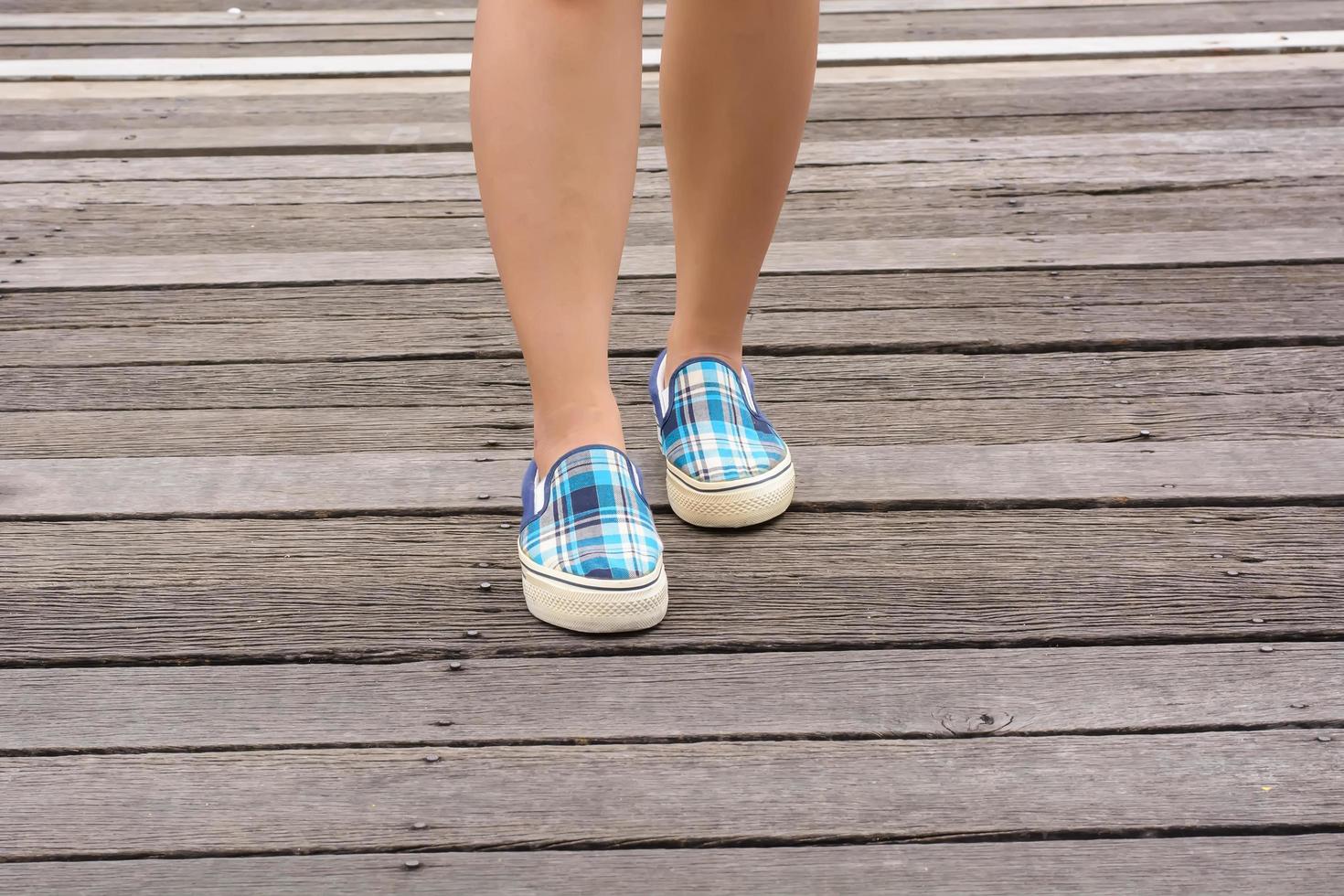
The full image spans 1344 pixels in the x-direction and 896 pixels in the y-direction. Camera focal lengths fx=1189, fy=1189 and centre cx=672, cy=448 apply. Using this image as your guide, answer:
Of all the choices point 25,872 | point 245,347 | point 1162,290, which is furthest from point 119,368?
point 1162,290

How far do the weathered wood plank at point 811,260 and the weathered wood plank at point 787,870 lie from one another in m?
0.97

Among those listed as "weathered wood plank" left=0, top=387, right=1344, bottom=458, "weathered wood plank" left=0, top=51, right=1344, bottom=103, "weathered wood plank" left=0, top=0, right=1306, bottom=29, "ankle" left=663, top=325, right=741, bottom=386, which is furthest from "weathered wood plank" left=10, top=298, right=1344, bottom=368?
"weathered wood plank" left=0, top=0, right=1306, bottom=29

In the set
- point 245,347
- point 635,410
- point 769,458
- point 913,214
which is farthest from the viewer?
point 913,214

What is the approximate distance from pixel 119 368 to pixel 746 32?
84 cm

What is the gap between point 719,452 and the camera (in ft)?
3.63

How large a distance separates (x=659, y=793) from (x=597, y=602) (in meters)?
0.19

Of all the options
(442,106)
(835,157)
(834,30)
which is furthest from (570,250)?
(834,30)

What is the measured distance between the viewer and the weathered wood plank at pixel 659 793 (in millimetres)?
788

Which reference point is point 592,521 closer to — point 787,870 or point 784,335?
point 787,870

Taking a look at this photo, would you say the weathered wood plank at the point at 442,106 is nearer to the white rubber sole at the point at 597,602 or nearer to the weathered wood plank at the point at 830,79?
the weathered wood plank at the point at 830,79

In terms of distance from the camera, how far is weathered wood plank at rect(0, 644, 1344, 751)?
0.87 meters

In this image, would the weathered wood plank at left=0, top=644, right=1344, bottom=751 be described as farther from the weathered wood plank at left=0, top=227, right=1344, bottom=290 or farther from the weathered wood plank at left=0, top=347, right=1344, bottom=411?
the weathered wood plank at left=0, top=227, right=1344, bottom=290

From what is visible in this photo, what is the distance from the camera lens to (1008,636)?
96 centimetres

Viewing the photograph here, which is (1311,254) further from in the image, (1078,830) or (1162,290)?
(1078,830)
